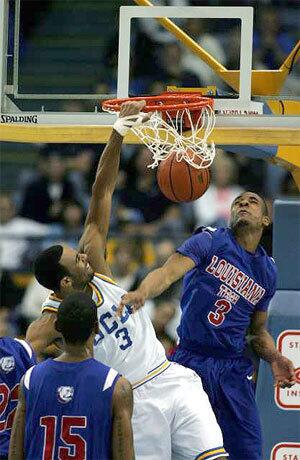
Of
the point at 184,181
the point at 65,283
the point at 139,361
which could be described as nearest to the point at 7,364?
the point at 65,283

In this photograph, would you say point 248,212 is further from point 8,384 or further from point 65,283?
point 8,384

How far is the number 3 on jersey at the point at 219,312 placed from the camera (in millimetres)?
6492

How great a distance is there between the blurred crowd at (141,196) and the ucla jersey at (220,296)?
2613 mm

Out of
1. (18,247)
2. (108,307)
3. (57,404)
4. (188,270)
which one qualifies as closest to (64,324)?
(57,404)

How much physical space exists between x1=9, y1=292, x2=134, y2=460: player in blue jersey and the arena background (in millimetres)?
4109

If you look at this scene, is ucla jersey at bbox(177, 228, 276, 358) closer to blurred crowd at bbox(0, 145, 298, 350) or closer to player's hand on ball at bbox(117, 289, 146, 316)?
player's hand on ball at bbox(117, 289, 146, 316)

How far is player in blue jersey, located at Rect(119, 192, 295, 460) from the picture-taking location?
21.3 feet

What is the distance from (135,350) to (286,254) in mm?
1858

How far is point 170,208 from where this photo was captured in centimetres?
1026

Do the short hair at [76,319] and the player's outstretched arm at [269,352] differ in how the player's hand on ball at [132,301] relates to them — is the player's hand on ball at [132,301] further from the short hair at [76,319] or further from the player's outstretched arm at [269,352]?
the player's outstretched arm at [269,352]

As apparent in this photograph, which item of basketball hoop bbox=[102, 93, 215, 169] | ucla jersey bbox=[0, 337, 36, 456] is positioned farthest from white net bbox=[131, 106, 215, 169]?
ucla jersey bbox=[0, 337, 36, 456]

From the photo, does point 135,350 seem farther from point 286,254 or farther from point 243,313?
point 286,254

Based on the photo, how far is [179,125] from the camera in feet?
21.2

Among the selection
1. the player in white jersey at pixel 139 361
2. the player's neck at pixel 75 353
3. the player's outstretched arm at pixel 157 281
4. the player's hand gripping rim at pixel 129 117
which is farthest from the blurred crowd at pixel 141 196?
the player's neck at pixel 75 353
